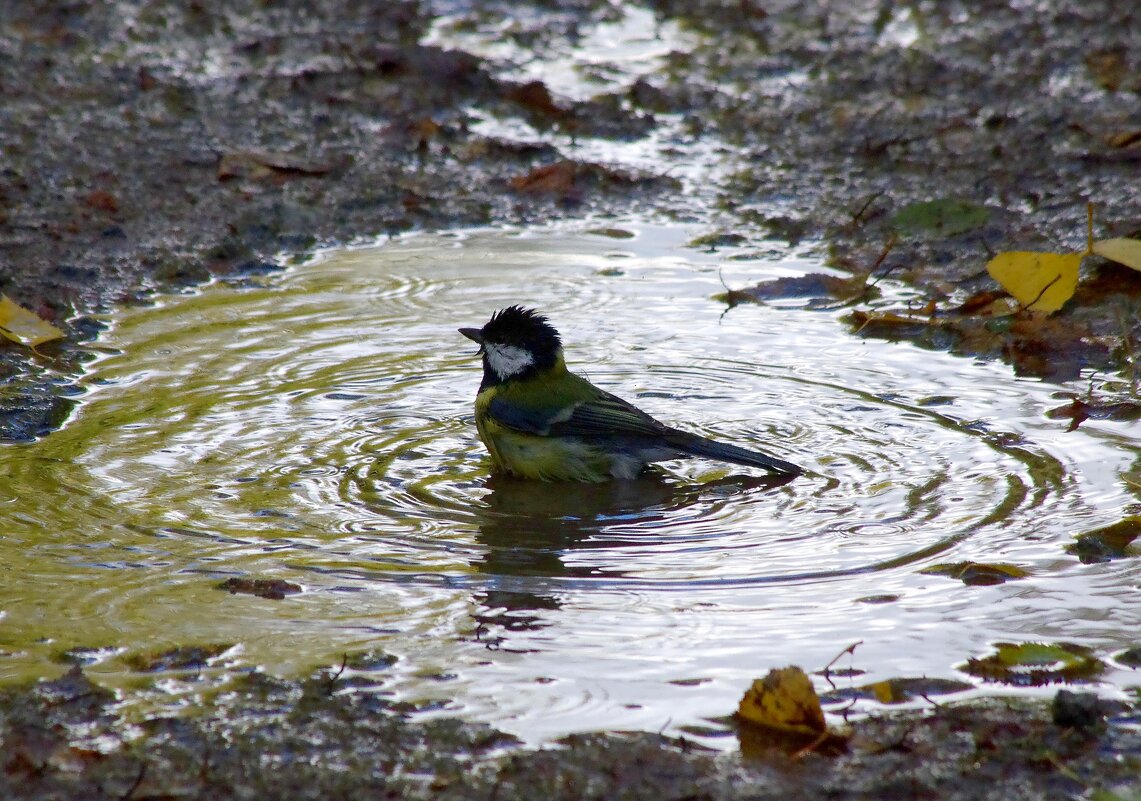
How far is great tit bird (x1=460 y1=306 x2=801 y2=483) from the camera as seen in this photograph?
6.32 meters

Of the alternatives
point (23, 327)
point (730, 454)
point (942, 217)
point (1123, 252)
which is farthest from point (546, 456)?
point (942, 217)

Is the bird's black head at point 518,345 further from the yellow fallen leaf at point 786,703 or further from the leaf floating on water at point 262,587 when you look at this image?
the yellow fallen leaf at point 786,703

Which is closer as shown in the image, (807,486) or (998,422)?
(807,486)

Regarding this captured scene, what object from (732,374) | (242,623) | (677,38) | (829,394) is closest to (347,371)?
(732,374)

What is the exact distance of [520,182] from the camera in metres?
9.99

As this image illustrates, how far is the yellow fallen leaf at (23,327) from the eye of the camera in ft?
23.6

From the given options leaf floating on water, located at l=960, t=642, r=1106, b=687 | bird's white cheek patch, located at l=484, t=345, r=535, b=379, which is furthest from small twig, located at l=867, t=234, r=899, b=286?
leaf floating on water, located at l=960, t=642, r=1106, b=687

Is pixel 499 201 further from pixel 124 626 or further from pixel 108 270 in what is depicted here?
pixel 124 626

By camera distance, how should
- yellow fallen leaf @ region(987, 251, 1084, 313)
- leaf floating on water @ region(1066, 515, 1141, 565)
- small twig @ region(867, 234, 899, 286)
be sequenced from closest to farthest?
leaf floating on water @ region(1066, 515, 1141, 565)
yellow fallen leaf @ region(987, 251, 1084, 313)
small twig @ region(867, 234, 899, 286)

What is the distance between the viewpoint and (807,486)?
585 centimetres

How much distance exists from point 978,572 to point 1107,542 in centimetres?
58

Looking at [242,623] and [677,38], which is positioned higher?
[677,38]

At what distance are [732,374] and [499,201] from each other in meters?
3.19

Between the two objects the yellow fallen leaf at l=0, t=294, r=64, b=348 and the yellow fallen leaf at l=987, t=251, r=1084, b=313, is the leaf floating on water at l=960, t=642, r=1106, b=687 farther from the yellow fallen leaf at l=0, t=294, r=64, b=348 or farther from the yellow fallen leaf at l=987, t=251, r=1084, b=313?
the yellow fallen leaf at l=0, t=294, r=64, b=348
